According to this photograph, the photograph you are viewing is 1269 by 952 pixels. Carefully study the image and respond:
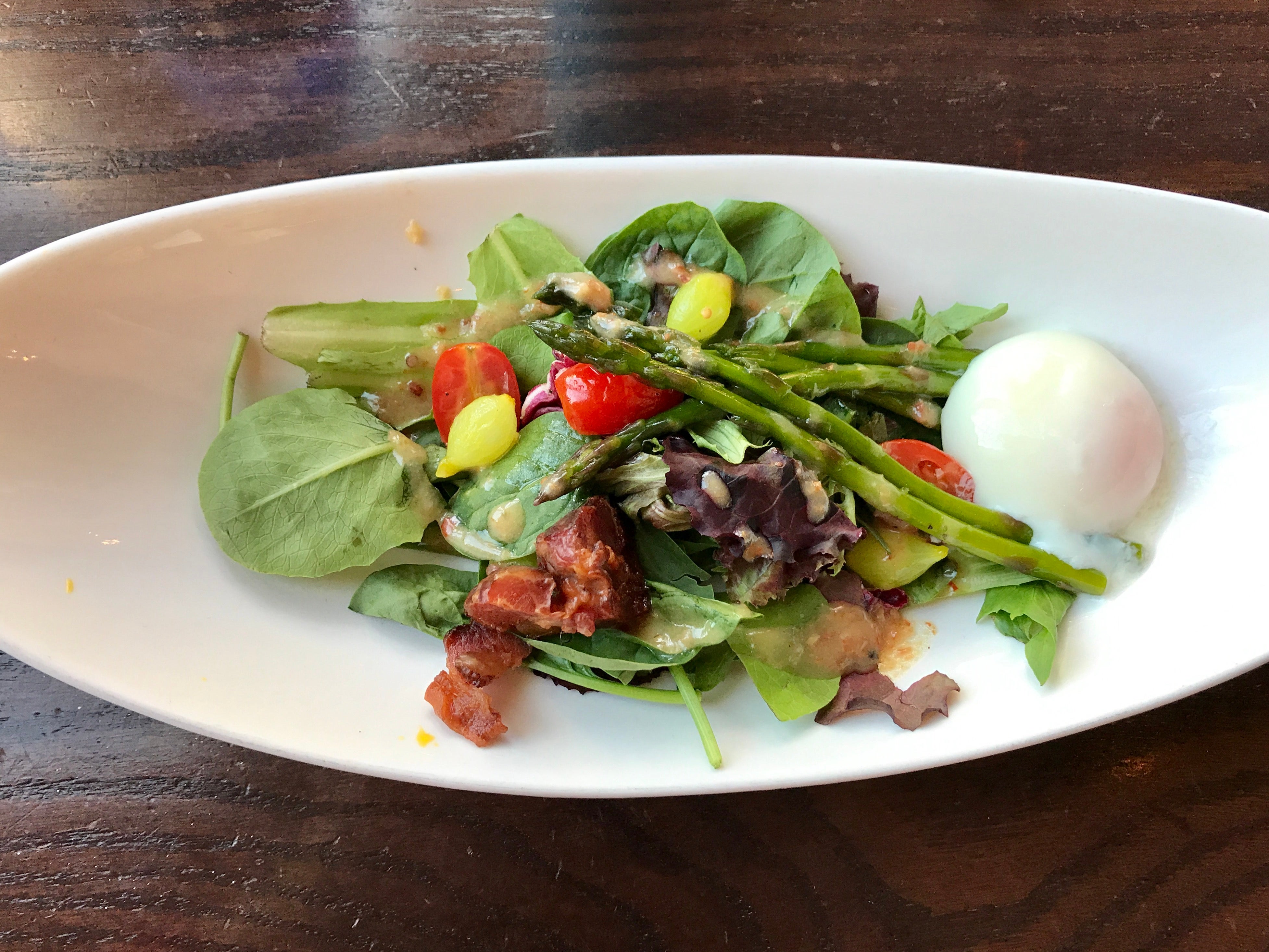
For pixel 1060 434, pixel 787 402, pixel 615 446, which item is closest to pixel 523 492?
pixel 615 446

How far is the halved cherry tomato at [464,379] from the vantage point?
6.36ft

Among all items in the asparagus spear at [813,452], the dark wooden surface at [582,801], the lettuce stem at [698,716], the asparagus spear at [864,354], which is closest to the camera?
the lettuce stem at [698,716]

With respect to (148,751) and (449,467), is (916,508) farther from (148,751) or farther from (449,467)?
(148,751)

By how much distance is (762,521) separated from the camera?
5.66 feet

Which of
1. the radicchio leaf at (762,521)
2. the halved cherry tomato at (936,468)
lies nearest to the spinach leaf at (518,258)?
the radicchio leaf at (762,521)

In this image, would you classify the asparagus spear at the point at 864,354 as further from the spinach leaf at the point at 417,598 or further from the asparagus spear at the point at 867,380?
the spinach leaf at the point at 417,598

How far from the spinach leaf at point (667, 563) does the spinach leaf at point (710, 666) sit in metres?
0.16

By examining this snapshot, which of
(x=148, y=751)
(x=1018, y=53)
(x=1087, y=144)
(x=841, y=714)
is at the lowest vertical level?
(x=148, y=751)

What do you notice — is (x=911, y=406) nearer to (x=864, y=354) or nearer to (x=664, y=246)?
(x=864, y=354)

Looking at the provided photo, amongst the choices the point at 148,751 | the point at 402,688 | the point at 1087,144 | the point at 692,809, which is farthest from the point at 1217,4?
the point at 148,751

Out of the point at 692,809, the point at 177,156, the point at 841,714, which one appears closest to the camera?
the point at 841,714

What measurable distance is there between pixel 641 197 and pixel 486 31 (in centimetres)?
102

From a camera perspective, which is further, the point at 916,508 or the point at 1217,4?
the point at 1217,4

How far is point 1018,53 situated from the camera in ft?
7.61
